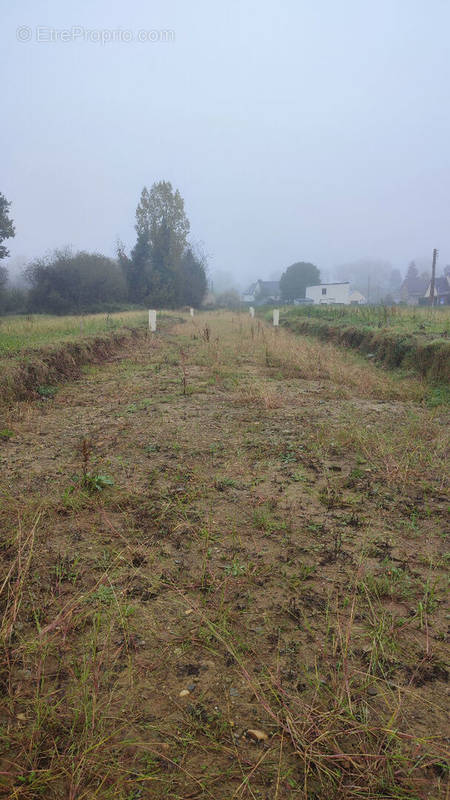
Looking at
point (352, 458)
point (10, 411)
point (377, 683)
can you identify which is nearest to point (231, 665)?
point (377, 683)

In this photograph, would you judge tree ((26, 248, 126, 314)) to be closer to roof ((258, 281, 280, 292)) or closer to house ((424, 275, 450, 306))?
house ((424, 275, 450, 306))

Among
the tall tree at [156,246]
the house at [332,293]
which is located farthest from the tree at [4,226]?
the house at [332,293]

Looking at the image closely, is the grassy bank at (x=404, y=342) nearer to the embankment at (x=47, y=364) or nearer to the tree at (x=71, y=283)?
the embankment at (x=47, y=364)

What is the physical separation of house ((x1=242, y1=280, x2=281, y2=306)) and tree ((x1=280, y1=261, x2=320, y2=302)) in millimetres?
11045

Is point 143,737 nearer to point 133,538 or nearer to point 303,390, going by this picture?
point 133,538

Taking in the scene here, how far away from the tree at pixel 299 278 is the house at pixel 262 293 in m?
11.0

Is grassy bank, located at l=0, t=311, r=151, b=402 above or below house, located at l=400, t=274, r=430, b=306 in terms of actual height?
below

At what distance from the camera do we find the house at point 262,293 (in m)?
75.7

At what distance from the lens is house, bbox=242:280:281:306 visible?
75688mm

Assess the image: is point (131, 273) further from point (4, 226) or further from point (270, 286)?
point (270, 286)

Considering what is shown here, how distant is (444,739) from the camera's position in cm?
140

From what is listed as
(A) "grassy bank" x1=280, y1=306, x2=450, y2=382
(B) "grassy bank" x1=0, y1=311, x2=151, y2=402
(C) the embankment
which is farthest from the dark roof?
(C) the embankment

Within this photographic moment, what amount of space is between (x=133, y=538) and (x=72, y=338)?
7.60 metres

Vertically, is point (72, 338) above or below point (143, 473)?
above
